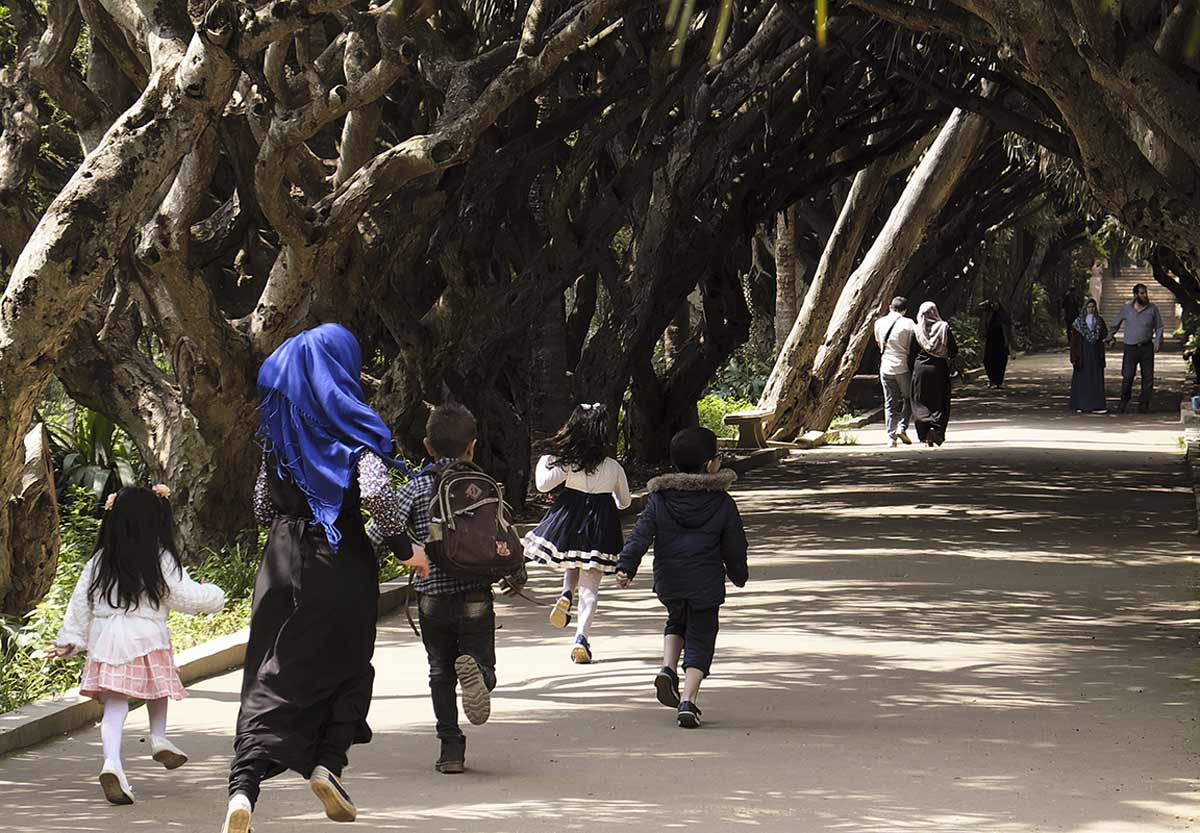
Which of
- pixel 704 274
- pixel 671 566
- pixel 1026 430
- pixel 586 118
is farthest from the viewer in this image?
pixel 1026 430

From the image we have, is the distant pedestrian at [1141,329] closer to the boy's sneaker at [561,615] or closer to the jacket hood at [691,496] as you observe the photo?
the boy's sneaker at [561,615]

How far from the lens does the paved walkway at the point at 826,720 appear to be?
6539mm

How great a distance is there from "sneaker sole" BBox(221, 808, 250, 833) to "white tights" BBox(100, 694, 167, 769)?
4.10 ft

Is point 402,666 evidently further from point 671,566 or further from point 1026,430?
point 1026,430

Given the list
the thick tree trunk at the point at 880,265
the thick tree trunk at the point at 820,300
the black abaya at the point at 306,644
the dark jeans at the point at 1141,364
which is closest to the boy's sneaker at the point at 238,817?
the black abaya at the point at 306,644

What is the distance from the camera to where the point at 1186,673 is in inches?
369

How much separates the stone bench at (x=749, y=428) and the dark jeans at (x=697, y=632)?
16424mm

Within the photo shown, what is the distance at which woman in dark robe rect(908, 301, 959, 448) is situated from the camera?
22578mm

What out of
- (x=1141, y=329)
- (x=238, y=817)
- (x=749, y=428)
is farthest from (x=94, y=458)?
(x=1141, y=329)

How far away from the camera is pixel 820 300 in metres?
27.0

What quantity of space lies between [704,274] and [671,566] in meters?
13.7

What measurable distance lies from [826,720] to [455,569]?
2020mm

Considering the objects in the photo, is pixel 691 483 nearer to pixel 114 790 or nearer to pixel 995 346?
pixel 114 790

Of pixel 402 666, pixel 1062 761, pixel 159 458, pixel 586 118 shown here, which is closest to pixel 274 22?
pixel 402 666
